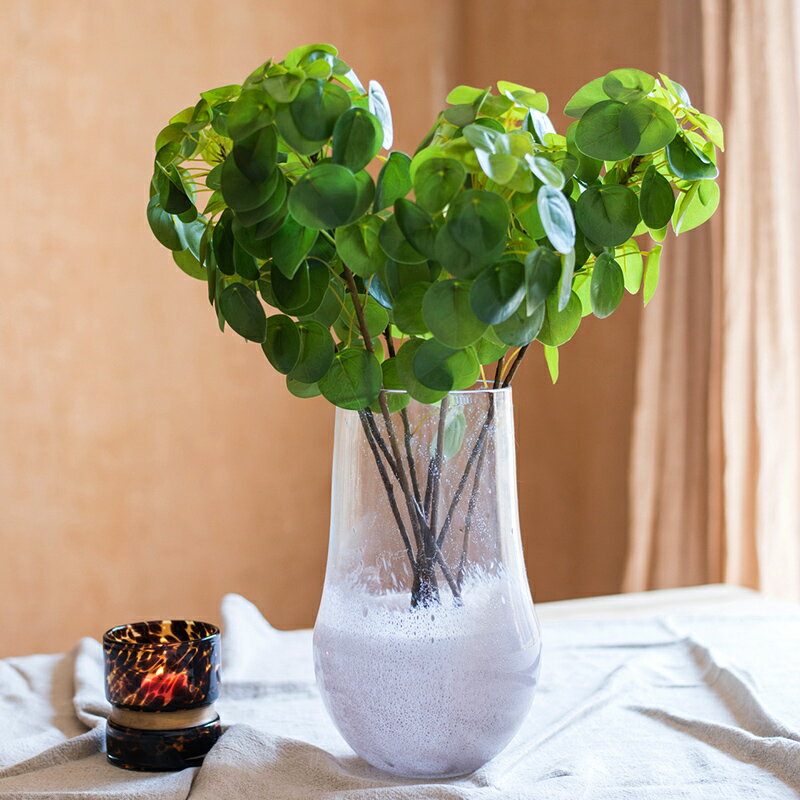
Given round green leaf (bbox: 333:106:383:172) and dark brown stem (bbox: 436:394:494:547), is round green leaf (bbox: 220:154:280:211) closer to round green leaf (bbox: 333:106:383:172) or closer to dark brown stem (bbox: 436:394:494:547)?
round green leaf (bbox: 333:106:383:172)

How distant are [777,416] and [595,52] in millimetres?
1089

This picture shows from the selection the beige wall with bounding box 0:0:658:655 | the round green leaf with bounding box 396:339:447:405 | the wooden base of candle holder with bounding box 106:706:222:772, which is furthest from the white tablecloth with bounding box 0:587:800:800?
the beige wall with bounding box 0:0:658:655

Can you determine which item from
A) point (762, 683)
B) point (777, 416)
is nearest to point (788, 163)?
point (777, 416)

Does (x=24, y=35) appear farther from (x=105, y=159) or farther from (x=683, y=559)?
(x=683, y=559)

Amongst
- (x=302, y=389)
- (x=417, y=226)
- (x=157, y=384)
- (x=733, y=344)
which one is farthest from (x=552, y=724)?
(x=157, y=384)

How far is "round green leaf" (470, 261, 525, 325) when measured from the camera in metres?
0.51

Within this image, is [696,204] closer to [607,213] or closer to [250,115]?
[607,213]

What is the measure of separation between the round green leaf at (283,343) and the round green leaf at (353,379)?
0.08ft

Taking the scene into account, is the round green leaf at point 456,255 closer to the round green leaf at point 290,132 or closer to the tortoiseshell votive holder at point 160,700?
the round green leaf at point 290,132

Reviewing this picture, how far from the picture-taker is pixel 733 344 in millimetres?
1942

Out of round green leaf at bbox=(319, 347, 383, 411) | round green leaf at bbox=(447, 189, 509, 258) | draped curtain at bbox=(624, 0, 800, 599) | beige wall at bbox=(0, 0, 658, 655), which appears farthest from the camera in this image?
beige wall at bbox=(0, 0, 658, 655)

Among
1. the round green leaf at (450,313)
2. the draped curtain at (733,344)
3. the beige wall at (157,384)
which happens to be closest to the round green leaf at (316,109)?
the round green leaf at (450,313)

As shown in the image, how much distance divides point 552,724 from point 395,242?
43cm

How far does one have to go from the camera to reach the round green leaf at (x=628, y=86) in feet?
1.95
